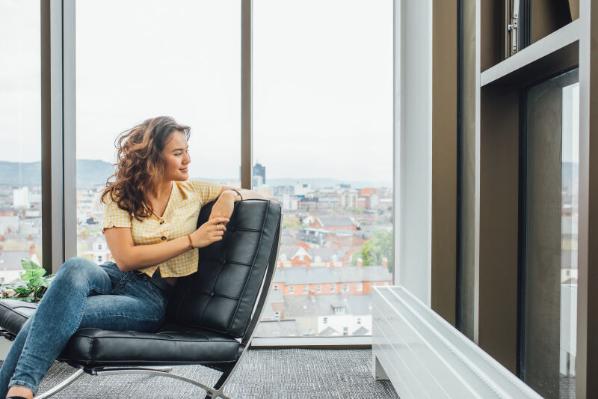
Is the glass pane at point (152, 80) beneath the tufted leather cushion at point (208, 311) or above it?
above

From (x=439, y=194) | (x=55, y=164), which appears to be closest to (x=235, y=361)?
(x=439, y=194)

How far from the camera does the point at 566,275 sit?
4.14 feet

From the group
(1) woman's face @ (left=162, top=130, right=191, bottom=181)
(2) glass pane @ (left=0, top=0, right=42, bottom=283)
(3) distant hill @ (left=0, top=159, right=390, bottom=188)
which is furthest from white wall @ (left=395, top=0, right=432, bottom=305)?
(2) glass pane @ (left=0, top=0, right=42, bottom=283)

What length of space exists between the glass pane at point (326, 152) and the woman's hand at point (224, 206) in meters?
0.88

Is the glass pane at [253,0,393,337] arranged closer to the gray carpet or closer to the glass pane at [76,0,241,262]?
the glass pane at [76,0,241,262]

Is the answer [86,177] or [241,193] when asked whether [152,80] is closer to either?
[86,177]

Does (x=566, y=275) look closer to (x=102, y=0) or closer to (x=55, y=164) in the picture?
(x=55, y=164)

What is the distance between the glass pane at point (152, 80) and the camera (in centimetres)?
297

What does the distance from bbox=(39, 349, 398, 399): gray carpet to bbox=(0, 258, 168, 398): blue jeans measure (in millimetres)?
494

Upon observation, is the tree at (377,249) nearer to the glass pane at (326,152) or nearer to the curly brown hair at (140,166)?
the glass pane at (326,152)

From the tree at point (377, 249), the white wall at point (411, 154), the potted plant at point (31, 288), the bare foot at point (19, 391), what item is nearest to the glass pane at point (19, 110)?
the potted plant at point (31, 288)

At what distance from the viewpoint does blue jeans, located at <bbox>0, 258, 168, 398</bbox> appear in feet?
5.44

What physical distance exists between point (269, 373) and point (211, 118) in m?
1.40

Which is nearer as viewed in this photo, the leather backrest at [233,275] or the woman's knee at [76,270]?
the woman's knee at [76,270]
